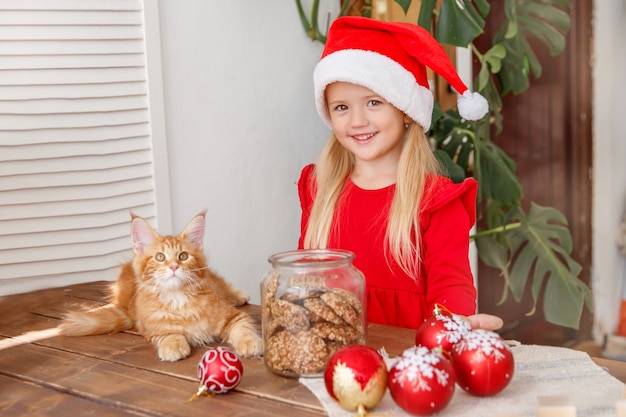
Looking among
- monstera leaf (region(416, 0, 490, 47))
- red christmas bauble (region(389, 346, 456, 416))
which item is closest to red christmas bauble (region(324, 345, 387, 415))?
red christmas bauble (region(389, 346, 456, 416))

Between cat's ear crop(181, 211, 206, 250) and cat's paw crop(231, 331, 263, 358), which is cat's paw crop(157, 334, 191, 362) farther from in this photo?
cat's ear crop(181, 211, 206, 250)

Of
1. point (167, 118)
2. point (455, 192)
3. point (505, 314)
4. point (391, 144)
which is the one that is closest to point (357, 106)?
point (391, 144)

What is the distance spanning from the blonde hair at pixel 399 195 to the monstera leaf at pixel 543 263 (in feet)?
2.49

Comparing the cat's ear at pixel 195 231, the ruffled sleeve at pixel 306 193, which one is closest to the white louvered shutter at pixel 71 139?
the ruffled sleeve at pixel 306 193

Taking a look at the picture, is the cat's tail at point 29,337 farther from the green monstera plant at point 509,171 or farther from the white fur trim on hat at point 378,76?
the green monstera plant at point 509,171

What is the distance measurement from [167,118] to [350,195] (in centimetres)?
58

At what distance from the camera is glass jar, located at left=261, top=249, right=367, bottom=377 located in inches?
43.6

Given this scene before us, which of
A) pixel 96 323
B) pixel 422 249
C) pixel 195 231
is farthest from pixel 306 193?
pixel 96 323

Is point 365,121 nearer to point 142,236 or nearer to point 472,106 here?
point 472,106

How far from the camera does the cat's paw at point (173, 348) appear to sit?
1241mm

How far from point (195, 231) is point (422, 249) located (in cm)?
50

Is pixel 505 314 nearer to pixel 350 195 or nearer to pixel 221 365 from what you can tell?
pixel 350 195

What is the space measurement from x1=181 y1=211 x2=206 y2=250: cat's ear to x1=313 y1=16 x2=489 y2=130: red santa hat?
1.43 feet

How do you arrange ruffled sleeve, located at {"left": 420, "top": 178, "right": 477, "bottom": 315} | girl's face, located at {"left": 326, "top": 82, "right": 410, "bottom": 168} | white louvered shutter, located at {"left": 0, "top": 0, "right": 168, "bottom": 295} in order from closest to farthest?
ruffled sleeve, located at {"left": 420, "top": 178, "right": 477, "bottom": 315}
girl's face, located at {"left": 326, "top": 82, "right": 410, "bottom": 168}
white louvered shutter, located at {"left": 0, "top": 0, "right": 168, "bottom": 295}
